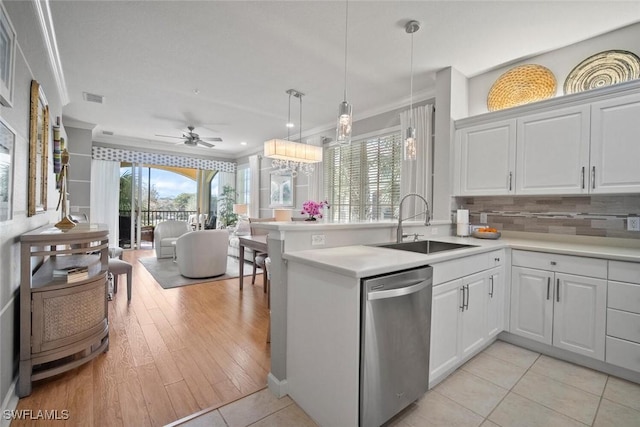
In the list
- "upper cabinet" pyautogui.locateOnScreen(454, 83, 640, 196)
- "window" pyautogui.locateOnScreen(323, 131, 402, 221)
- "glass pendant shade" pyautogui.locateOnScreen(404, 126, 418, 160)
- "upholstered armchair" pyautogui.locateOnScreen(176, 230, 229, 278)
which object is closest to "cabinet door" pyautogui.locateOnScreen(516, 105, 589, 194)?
"upper cabinet" pyautogui.locateOnScreen(454, 83, 640, 196)

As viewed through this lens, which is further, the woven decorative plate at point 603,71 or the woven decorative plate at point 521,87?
the woven decorative plate at point 521,87

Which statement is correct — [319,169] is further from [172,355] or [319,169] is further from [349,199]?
[172,355]

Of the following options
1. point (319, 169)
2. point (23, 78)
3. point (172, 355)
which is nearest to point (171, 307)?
point (172, 355)

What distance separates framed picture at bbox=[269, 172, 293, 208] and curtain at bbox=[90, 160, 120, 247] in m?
3.62

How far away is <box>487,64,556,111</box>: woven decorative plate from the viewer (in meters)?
2.83

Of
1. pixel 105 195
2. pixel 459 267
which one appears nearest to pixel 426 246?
pixel 459 267

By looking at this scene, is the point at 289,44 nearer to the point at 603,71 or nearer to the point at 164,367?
the point at 603,71

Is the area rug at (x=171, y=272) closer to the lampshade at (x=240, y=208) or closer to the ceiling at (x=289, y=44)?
the lampshade at (x=240, y=208)

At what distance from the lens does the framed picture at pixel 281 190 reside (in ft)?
21.6

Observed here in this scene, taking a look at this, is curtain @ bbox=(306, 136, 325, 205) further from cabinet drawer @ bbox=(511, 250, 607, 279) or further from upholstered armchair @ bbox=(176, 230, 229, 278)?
cabinet drawer @ bbox=(511, 250, 607, 279)

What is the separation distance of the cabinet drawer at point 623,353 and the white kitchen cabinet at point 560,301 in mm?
43

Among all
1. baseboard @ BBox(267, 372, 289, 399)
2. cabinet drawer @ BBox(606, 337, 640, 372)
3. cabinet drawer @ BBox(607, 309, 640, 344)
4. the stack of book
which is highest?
the stack of book

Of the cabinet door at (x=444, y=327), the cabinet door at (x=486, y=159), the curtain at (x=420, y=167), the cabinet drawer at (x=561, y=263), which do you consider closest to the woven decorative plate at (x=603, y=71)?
the cabinet door at (x=486, y=159)

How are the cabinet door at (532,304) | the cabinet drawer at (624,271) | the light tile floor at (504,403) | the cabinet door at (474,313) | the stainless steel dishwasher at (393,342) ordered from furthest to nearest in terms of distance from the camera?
the cabinet door at (532,304) → the cabinet door at (474,313) → the cabinet drawer at (624,271) → the light tile floor at (504,403) → the stainless steel dishwasher at (393,342)
